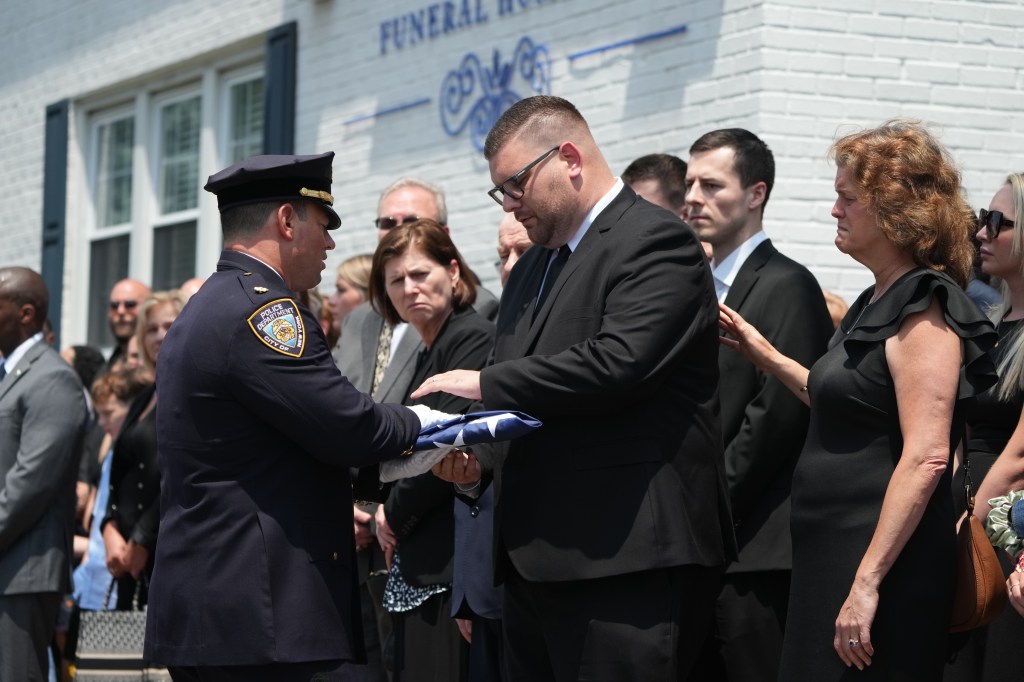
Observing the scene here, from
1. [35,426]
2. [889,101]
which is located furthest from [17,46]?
[889,101]

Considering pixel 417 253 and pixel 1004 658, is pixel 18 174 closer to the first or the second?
pixel 417 253

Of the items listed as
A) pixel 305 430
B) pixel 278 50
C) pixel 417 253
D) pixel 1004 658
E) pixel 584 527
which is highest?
pixel 278 50

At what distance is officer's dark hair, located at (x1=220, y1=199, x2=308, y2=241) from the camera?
12.4 feet

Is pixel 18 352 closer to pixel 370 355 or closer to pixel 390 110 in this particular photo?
pixel 370 355

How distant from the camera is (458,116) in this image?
28.8 feet

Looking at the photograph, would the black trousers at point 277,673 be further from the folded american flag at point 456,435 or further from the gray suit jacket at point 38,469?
the gray suit jacket at point 38,469

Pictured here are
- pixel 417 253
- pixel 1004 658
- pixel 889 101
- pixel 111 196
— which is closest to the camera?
pixel 1004 658

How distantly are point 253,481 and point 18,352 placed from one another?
3.17 meters

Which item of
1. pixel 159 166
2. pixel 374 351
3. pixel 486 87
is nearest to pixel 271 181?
pixel 374 351

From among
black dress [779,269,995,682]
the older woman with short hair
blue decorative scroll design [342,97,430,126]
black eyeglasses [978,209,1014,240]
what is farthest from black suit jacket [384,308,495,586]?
blue decorative scroll design [342,97,430,126]

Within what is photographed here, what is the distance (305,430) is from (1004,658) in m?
2.16

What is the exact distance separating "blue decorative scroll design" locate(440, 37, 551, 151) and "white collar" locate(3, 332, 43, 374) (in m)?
2.97

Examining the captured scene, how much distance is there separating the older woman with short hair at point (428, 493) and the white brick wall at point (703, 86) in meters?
1.88

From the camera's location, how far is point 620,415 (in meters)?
3.59
